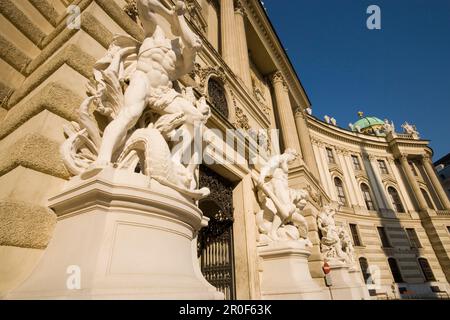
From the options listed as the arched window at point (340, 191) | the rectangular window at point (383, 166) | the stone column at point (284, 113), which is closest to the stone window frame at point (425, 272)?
the arched window at point (340, 191)

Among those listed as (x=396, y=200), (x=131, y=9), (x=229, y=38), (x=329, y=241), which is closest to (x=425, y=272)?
(x=396, y=200)

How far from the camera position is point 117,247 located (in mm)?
1575

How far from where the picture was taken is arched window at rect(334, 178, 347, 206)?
69.2ft

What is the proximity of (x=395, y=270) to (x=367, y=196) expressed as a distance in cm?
646

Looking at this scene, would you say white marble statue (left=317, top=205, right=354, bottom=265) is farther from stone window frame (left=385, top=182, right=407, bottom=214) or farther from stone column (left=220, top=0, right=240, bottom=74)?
stone window frame (left=385, top=182, right=407, bottom=214)

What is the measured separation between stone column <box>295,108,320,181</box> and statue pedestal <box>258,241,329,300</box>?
26.6 ft

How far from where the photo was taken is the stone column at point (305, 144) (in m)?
12.4

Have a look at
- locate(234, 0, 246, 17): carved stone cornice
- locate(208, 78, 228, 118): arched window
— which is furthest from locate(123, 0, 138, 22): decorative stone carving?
locate(234, 0, 246, 17): carved stone cornice

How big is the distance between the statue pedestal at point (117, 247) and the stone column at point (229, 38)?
22.3ft

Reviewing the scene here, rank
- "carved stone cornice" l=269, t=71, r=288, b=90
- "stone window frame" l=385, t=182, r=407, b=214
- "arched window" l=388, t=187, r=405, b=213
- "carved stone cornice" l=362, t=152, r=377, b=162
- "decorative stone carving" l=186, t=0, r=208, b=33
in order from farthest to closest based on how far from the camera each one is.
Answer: "carved stone cornice" l=362, t=152, r=377, b=162 → "arched window" l=388, t=187, r=405, b=213 → "stone window frame" l=385, t=182, r=407, b=214 → "carved stone cornice" l=269, t=71, r=288, b=90 → "decorative stone carving" l=186, t=0, r=208, b=33

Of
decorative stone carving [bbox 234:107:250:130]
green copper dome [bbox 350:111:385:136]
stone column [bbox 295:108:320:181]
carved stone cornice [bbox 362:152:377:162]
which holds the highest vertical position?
green copper dome [bbox 350:111:385:136]

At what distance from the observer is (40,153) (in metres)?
1.98

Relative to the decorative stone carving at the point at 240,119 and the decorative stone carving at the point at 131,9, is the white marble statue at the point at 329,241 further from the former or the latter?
the decorative stone carving at the point at 131,9
